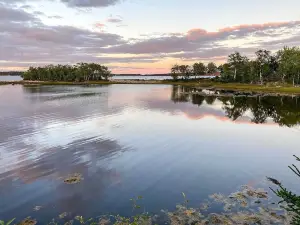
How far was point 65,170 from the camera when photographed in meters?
23.7

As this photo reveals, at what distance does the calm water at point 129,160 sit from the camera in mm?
18609

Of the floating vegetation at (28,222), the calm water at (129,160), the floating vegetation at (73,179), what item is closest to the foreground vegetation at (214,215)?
the floating vegetation at (28,222)

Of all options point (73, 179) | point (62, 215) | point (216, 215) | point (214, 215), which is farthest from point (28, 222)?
point (216, 215)

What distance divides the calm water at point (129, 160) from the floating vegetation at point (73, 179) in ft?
Answer: 1.72

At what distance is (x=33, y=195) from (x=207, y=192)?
1280 centimetres

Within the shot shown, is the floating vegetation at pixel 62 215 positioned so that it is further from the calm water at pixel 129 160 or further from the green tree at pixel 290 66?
the green tree at pixel 290 66

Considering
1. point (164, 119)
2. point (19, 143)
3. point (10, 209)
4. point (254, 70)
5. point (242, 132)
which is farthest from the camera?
point (254, 70)

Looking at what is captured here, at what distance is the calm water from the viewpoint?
18609 mm

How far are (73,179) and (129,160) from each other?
21.7 ft

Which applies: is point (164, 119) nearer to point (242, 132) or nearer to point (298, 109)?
point (242, 132)

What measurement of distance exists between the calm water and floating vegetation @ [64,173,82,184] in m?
0.53

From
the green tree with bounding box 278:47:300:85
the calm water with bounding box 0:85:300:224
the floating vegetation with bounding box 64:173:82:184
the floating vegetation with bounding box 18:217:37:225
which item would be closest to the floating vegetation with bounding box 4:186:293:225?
the floating vegetation with bounding box 18:217:37:225

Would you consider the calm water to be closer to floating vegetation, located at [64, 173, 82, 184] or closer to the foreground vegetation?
floating vegetation, located at [64, 173, 82, 184]

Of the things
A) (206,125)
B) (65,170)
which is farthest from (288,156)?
(65,170)
